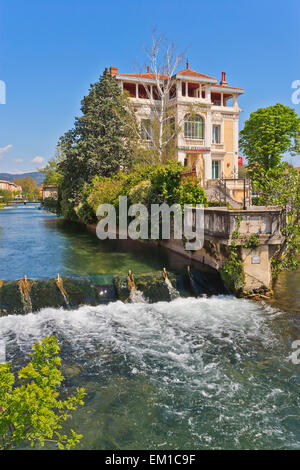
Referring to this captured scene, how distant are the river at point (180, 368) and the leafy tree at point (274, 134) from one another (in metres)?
21.7

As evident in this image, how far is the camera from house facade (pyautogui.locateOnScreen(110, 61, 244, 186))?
3422 centimetres

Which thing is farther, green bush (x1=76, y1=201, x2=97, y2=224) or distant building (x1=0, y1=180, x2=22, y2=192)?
distant building (x1=0, y1=180, x2=22, y2=192)

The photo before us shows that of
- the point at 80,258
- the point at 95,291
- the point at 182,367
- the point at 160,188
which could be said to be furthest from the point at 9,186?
the point at 182,367

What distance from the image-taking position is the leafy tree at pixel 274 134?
3191 centimetres

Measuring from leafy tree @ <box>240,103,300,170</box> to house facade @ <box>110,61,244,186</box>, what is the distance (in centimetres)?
A: 344

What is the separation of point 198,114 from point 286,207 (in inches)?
1007

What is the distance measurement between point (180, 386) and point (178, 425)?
112 cm

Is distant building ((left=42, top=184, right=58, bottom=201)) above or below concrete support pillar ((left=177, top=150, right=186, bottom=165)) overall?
below

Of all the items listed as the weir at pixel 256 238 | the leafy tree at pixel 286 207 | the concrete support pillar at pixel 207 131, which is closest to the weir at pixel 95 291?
the weir at pixel 256 238

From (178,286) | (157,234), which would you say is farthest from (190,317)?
(157,234)

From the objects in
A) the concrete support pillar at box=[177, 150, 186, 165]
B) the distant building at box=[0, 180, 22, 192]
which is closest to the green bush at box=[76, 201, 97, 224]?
the concrete support pillar at box=[177, 150, 186, 165]

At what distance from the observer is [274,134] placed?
Answer: 32125 mm

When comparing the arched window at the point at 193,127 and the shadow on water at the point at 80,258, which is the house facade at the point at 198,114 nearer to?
the arched window at the point at 193,127

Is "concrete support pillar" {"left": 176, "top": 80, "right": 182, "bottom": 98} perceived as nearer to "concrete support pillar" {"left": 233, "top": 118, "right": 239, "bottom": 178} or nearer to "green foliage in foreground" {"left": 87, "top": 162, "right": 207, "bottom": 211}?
"concrete support pillar" {"left": 233, "top": 118, "right": 239, "bottom": 178}
